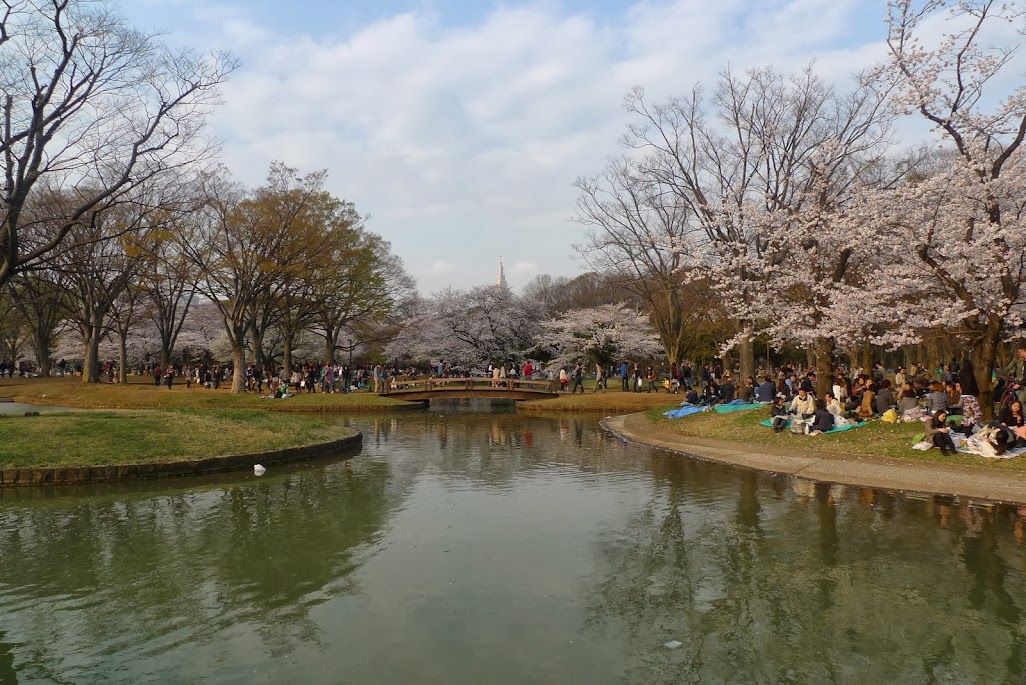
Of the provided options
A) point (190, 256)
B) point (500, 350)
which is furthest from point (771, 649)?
point (500, 350)

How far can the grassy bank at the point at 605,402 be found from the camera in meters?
35.5

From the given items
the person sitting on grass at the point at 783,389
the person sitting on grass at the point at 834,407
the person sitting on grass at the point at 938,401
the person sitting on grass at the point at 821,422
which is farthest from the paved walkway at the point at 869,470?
the person sitting on grass at the point at 783,389

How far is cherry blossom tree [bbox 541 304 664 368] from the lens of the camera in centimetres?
4856

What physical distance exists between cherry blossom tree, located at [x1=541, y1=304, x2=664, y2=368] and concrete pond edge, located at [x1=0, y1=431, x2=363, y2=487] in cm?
3235

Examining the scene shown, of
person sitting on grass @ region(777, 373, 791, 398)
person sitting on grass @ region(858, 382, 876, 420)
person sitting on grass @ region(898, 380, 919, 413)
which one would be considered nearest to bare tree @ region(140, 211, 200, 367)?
person sitting on grass @ region(777, 373, 791, 398)

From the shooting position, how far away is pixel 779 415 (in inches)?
781

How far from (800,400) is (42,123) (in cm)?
2241

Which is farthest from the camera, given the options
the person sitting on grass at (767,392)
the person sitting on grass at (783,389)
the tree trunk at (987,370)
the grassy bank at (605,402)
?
the grassy bank at (605,402)

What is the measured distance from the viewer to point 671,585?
8.03 meters

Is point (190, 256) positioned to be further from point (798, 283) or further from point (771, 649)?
point (771, 649)

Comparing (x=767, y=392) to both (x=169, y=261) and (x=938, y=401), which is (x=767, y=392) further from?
(x=169, y=261)

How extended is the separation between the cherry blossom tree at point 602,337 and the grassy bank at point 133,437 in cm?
3040

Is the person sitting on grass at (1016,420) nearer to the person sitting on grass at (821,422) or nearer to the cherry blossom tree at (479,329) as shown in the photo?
the person sitting on grass at (821,422)

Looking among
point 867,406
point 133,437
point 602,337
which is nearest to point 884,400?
point 867,406
